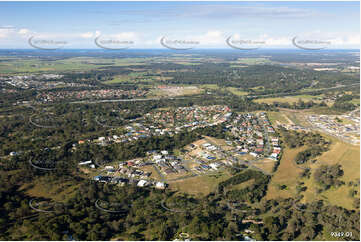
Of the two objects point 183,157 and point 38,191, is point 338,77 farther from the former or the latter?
point 38,191

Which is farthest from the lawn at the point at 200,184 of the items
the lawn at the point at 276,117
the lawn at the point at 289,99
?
the lawn at the point at 289,99

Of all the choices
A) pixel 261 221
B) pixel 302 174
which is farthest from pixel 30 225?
pixel 302 174

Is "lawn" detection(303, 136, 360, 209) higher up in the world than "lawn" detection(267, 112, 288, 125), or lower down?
lower down

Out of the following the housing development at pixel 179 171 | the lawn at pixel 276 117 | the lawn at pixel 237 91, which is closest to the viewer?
the housing development at pixel 179 171

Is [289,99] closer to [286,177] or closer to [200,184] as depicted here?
[286,177]

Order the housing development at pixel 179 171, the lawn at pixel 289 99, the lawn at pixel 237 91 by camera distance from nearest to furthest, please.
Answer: the housing development at pixel 179 171 < the lawn at pixel 289 99 < the lawn at pixel 237 91

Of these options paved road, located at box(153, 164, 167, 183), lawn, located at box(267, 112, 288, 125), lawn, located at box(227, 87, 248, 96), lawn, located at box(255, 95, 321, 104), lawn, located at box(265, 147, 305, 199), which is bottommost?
lawn, located at box(265, 147, 305, 199)

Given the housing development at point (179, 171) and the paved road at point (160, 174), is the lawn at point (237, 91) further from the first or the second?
the paved road at point (160, 174)

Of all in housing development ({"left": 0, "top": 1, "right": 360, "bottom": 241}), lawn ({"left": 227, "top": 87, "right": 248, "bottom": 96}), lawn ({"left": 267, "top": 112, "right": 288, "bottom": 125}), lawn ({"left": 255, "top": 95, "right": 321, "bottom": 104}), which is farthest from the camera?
lawn ({"left": 227, "top": 87, "right": 248, "bottom": 96})

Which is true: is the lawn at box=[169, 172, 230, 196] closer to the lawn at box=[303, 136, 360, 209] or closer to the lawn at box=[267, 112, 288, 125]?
the lawn at box=[303, 136, 360, 209]

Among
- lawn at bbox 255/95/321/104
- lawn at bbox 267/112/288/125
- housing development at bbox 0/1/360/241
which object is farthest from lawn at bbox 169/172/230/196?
lawn at bbox 255/95/321/104

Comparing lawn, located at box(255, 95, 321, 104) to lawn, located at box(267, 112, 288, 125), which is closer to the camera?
lawn, located at box(267, 112, 288, 125)
